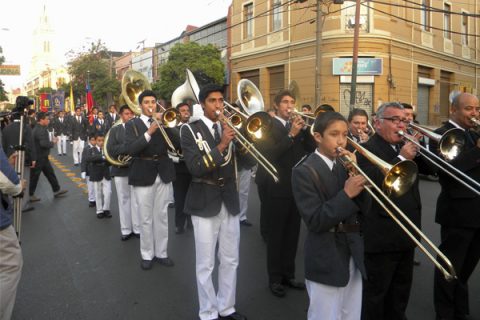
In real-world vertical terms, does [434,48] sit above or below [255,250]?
above

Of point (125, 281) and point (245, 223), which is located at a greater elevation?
point (245, 223)

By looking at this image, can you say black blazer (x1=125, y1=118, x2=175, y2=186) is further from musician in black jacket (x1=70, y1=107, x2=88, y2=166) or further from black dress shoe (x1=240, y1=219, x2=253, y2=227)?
musician in black jacket (x1=70, y1=107, x2=88, y2=166)

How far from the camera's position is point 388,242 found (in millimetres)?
3119

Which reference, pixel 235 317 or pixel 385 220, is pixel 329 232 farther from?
pixel 235 317

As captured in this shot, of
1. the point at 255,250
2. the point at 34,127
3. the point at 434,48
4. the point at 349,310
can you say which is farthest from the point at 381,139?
the point at 434,48

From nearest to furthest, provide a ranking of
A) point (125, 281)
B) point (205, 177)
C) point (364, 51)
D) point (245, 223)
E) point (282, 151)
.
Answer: point (205, 177) → point (282, 151) → point (125, 281) → point (245, 223) → point (364, 51)

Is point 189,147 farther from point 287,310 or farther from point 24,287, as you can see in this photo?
point 24,287

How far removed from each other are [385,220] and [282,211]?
136 cm

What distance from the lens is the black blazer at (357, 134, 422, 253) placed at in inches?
123

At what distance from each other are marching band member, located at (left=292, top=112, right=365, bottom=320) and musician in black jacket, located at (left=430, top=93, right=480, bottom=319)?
1.29 metres

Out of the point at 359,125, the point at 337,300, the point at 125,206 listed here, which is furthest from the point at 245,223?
the point at 337,300

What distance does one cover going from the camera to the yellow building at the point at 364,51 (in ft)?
63.9

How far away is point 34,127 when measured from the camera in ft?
32.3

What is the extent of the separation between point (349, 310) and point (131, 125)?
3.56 m
